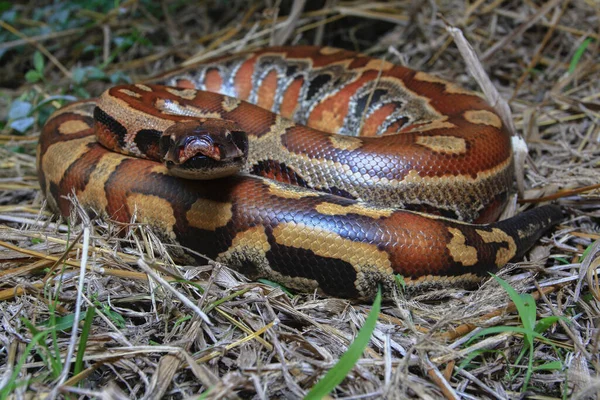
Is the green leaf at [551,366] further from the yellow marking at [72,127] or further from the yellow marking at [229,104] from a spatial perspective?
the yellow marking at [72,127]

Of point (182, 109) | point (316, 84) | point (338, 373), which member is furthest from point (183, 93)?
point (338, 373)

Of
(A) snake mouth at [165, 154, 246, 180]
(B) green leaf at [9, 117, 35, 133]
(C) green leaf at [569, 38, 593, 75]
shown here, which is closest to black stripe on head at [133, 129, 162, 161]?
(A) snake mouth at [165, 154, 246, 180]

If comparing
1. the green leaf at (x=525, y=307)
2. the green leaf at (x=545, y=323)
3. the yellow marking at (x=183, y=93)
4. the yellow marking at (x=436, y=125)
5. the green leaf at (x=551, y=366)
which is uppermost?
the yellow marking at (x=436, y=125)

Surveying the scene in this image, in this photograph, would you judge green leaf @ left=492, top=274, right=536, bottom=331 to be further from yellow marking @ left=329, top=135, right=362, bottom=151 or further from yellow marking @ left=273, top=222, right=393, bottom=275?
yellow marking @ left=329, top=135, right=362, bottom=151

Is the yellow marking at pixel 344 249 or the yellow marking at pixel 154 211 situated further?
the yellow marking at pixel 154 211

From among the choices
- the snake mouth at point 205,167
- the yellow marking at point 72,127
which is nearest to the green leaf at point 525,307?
the snake mouth at point 205,167

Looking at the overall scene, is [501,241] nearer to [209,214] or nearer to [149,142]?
[209,214]
